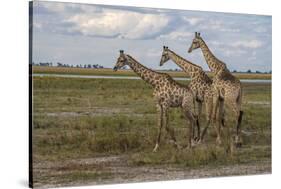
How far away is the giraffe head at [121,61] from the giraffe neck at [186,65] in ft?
1.77

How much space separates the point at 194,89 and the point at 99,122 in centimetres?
121

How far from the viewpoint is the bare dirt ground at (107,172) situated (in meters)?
6.54

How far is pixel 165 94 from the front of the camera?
7.11 meters

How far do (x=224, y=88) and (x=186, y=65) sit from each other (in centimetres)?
58

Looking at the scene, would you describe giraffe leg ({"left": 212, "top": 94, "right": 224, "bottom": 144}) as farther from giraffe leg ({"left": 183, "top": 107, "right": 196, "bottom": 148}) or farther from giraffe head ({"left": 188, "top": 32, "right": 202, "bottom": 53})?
giraffe head ({"left": 188, "top": 32, "right": 202, "bottom": 53})

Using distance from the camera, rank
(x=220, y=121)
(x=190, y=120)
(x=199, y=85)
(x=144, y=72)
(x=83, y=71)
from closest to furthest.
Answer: (x=83, y=71), (x=144, y=72), (x=190, y=120), (x=199, y=85), (x=220, y=121)

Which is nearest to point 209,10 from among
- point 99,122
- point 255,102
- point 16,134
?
point 255,102

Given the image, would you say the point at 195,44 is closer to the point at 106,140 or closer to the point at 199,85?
the point at 199,85

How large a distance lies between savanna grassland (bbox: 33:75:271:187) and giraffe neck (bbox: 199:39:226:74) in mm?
697

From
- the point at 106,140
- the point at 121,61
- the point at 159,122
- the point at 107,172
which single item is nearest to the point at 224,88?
the point at 159,122

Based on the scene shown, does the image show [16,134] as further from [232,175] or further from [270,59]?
[270,59]

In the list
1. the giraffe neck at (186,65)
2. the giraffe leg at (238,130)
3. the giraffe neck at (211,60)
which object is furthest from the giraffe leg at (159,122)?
the giraffe leg at (238,130)

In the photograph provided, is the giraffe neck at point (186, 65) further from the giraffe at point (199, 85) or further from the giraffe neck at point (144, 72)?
the giraffe neck at point (144, 72)

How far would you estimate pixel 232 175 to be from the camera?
292 inches
